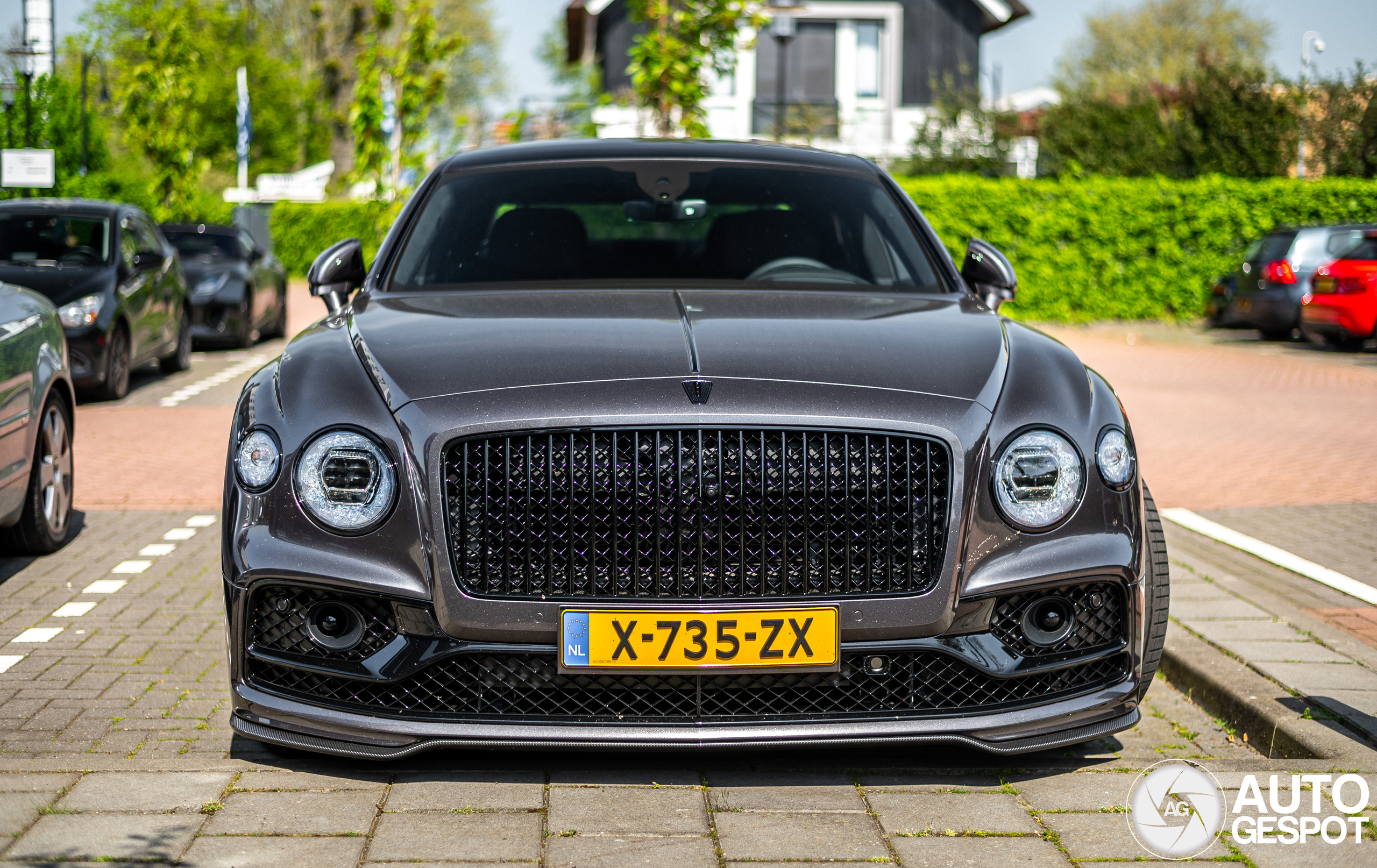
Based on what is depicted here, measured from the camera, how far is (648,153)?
5.18m

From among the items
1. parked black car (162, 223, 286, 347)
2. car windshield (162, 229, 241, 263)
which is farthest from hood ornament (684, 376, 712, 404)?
car windshield (162, 229, 241, 263)

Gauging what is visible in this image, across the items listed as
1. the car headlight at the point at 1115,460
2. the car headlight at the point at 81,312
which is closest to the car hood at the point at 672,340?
the car headlight at the point at 1115,460

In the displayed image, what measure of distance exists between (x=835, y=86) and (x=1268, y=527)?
28.3 m

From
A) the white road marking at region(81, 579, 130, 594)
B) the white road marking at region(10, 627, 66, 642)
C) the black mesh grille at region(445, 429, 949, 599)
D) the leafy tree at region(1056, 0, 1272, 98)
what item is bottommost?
the white road marking at region(10, 627, 66, 642)

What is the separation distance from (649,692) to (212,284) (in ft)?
49.1

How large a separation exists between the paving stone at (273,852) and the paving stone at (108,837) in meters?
0.05

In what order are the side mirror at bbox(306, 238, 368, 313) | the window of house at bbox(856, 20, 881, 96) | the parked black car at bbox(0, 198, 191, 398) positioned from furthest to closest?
1. the window of house at bbox(856, 20, 881, 96)
2. the parked black car at bbox(0, 198, 191, 398)
3. the side mirror at bbox(306, 238, 368, 313)

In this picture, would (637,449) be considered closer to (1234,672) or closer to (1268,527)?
(1234,672)

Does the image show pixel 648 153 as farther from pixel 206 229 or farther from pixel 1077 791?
pixel 206 229

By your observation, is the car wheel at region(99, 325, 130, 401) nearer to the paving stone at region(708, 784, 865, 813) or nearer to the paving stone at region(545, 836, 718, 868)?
the paving stone at region(708, 784, 865, 813)

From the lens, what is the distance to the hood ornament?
3.34m

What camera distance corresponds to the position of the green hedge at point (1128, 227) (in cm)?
2355

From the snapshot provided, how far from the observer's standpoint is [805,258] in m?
4.88

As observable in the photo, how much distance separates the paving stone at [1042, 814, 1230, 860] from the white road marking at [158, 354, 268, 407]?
929 cm
